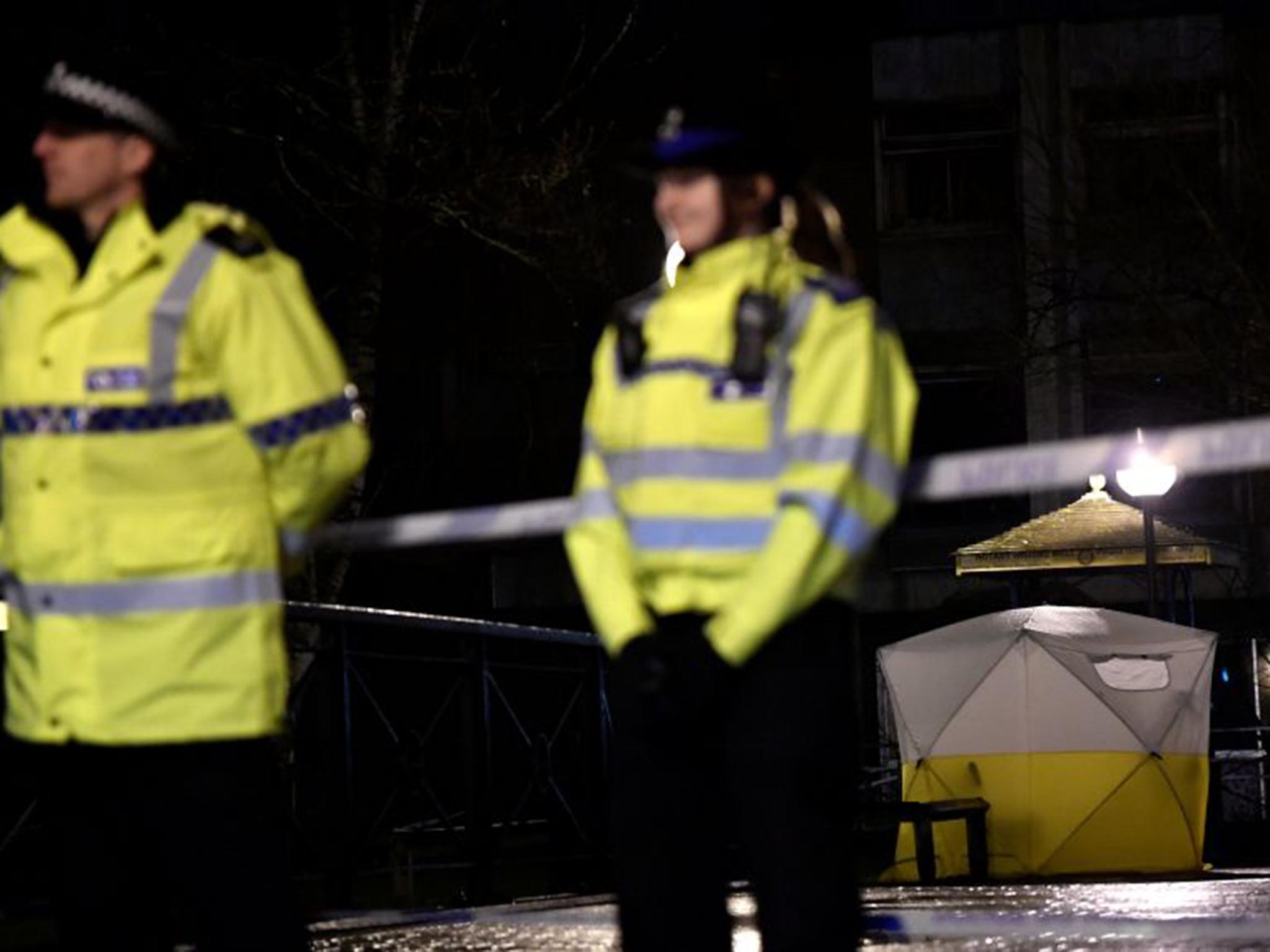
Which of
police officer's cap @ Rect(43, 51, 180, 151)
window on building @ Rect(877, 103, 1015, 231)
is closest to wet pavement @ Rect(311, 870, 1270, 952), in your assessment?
police officer's cap @ Rect(43, 51, 180, 151)

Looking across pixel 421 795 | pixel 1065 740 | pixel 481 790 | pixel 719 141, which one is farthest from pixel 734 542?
pixel 1065 740

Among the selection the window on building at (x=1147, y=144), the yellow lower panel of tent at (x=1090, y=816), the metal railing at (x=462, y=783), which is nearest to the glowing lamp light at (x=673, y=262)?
the metal railing at (x=462, y=783)

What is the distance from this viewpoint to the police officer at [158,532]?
4270mm

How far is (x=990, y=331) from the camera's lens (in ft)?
104

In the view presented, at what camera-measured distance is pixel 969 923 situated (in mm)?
A: 6270

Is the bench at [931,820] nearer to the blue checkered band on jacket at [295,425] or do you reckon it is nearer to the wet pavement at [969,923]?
the wet pavement at [969,923]

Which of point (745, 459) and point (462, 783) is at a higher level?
point (745, 459)

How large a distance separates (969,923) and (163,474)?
2.59 m

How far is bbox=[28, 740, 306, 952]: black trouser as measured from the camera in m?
4.24

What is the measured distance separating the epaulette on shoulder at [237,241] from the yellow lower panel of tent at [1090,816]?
16.8m

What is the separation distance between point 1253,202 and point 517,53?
25.4 feet

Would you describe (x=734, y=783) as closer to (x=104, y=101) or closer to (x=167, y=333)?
(x=167, y=333)

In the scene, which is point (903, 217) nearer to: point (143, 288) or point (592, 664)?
point (592, 664)

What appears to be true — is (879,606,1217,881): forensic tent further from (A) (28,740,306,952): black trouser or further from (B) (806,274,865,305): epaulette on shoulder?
(A) (28,740,306,952): black trouser
